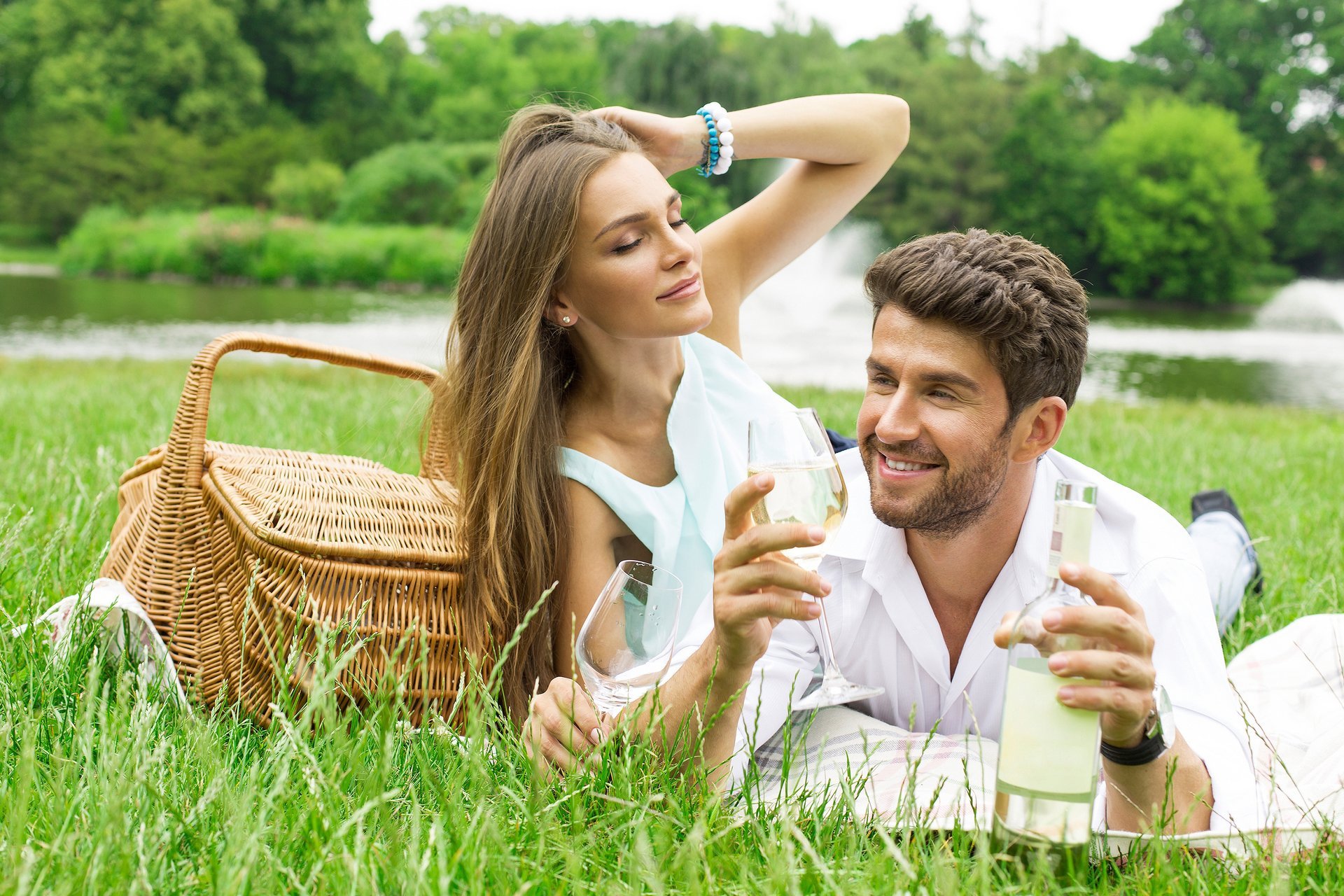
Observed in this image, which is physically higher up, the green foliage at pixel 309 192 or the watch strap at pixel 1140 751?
the green foliage at pixel 309 192

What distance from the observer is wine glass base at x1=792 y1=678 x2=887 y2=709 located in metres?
2.18

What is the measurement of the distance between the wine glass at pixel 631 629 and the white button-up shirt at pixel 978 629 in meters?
0.32

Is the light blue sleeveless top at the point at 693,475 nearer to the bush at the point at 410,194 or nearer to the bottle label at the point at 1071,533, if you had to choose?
the bottle label at the point at 1071,533

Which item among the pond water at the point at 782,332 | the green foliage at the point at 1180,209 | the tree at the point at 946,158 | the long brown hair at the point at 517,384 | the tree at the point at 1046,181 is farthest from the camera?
the tree at the point at 1046,181

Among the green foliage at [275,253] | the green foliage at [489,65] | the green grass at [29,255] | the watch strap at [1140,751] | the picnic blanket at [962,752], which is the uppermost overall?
the green foliage at [489,65]

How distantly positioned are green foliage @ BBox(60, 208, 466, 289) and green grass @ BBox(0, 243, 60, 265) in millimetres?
3390

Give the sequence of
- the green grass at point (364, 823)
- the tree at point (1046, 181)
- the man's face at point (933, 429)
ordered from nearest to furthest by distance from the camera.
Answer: the green grass at point (364, 823)
the man's face at point (933, 429)
the tree at point (1046, 181)

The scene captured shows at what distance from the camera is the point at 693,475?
328cm

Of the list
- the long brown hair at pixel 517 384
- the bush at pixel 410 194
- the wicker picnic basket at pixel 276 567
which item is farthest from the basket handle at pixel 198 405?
the bush at pixel 410 194

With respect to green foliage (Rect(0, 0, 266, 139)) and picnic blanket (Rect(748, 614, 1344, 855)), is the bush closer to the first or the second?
green foliage (Rect(0, 0, 266, 139))

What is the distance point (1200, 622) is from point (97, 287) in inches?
1435

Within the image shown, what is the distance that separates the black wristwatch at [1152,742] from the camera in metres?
1.77

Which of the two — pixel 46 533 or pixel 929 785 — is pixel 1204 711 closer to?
pixel 929 785

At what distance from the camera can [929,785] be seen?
2.20 m
